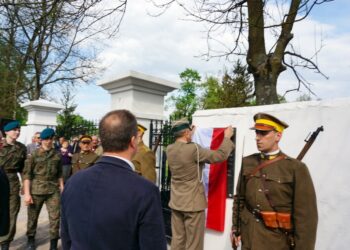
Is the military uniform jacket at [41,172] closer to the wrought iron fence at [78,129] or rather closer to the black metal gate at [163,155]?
the black metal gate at [163,155]

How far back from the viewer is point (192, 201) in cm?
442

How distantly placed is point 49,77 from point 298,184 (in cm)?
1829

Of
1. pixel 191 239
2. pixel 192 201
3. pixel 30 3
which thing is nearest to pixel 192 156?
pixel 192 201

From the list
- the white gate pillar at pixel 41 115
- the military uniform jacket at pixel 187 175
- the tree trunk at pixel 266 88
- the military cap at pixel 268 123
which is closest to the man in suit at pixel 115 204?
the military cap at pixel 268 123

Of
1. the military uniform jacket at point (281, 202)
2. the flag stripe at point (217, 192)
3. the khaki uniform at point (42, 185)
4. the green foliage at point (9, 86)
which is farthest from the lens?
the green foliage at point (9, 86)

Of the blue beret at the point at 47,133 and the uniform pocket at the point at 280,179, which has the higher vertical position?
the blue beret at the point at 47,133

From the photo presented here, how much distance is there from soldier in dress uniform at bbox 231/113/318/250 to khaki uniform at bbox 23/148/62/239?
3150 millimetres

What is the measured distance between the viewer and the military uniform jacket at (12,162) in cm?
521

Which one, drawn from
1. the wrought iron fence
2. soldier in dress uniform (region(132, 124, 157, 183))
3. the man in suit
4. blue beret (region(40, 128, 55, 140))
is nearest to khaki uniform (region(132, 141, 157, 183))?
soldier in dress uniform (region(132, 124, 157, 183))

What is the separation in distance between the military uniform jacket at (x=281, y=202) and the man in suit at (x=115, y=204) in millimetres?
1435

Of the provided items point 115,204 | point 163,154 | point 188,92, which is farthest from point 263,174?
point 188,92

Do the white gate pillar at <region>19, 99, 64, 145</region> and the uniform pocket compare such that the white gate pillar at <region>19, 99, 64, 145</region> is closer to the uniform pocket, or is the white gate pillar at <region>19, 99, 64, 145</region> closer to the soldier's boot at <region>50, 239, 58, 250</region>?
the soldier's boot at <region>50, 239, 58, 250</region>

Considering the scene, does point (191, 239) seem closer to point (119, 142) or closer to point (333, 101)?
point (333, 101)

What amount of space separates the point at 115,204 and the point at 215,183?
3218 mm
